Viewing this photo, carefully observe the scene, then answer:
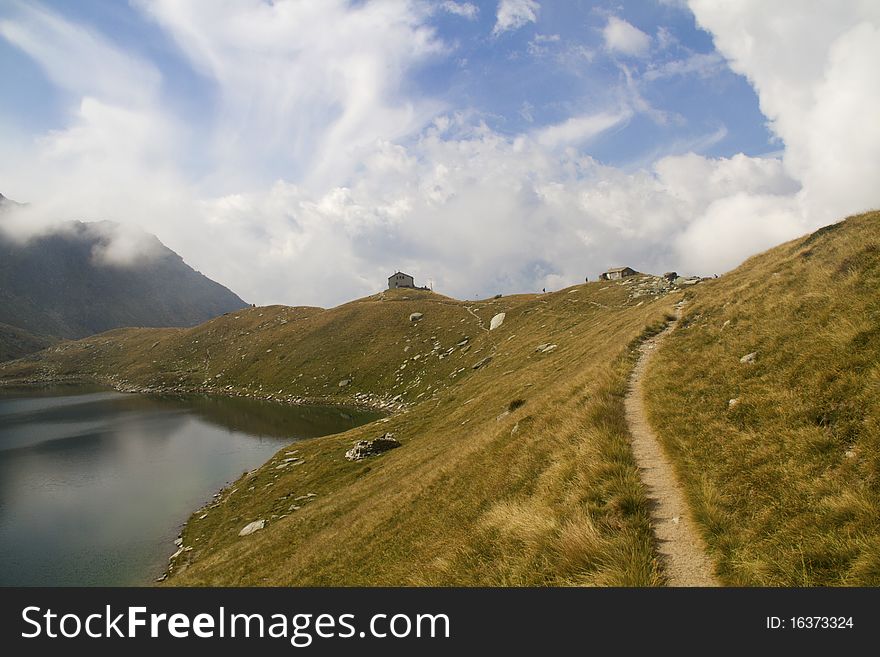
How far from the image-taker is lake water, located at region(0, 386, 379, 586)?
34.2m

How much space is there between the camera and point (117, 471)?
56.3m

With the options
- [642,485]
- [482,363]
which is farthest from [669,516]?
[482,363]

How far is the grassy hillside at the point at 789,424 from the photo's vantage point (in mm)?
6949

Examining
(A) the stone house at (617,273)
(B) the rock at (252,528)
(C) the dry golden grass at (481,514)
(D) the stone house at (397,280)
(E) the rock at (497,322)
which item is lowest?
(B) the rock at (252,528)

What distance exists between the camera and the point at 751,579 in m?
6.80

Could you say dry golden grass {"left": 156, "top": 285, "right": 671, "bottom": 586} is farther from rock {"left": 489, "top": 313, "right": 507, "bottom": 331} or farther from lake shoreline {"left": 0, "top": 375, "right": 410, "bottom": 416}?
rock {"left": 489, "top": 313, "right": 507, "bottom": 331}

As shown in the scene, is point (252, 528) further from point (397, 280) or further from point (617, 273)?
point (397, 280)

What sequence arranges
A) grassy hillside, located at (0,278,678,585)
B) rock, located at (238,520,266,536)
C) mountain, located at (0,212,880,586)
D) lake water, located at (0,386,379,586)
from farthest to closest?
lake water, located at (0,386,379,586) → rock, located at (238,520,266,536) → grassy hillside, located at (0,278,678,585) → mountain, located at (0,212,880,586)

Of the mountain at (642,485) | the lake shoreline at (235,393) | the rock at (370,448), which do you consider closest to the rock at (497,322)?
the lake shoreline at (235,393)

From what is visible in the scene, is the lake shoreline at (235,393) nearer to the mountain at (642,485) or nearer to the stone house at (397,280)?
the mountain at (642,485)

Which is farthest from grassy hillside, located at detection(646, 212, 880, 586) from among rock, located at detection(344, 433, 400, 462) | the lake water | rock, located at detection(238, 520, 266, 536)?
the lake water

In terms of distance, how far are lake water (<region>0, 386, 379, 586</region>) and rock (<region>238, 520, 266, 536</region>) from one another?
680 centimetres

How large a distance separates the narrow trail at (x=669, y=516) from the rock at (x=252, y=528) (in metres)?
32.2

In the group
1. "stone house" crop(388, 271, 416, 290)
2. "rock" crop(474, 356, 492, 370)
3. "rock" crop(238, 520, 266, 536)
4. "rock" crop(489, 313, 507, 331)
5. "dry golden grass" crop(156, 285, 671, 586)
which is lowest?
"rock" crop(238, 520, 266, 536)
